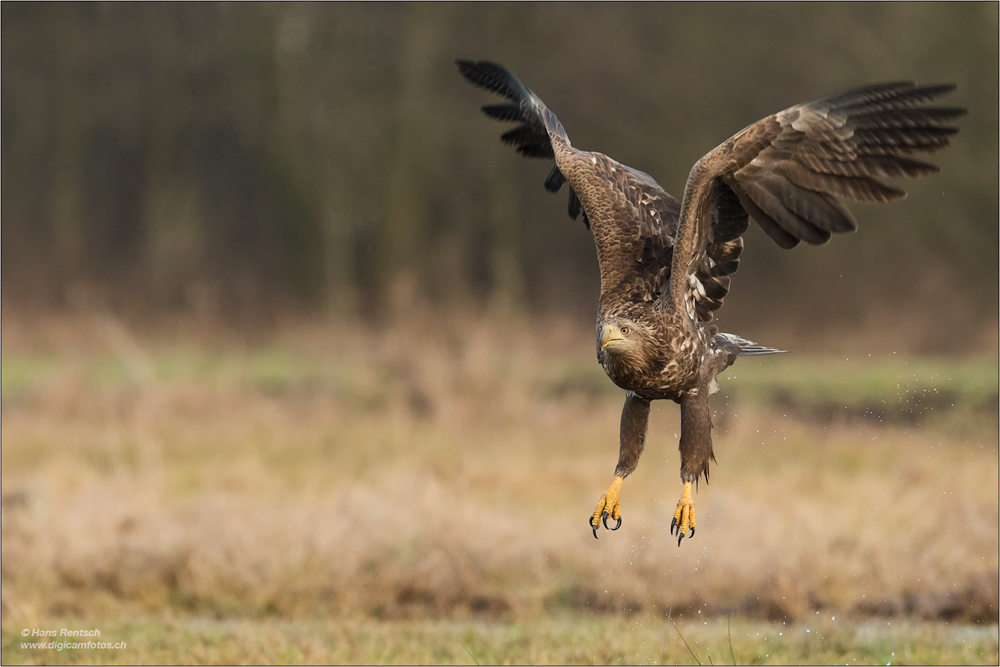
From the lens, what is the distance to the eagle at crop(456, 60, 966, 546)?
4863mm

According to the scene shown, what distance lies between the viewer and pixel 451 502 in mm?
9148

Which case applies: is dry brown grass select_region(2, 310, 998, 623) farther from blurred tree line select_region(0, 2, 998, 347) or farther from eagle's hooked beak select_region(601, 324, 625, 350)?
blurred tree line select_region(0, 2, 998, 347)

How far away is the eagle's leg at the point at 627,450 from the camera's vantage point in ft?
17.1

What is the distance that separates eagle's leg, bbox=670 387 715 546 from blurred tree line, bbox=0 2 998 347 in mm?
12604

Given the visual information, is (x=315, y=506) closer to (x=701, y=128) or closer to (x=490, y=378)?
(x=490, y=378)

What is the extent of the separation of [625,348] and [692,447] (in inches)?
24.1

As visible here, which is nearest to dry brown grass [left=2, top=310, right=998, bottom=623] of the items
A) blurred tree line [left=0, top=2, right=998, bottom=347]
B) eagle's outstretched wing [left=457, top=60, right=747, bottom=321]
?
eagle's outstretched wing [left=457, top=60, right=747, bottom=321]

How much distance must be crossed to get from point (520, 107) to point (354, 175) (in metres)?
13.6

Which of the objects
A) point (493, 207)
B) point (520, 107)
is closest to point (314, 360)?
point (493, 207)

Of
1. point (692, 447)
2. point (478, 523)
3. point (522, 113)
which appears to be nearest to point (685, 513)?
point (692, 447)

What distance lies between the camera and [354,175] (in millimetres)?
19562

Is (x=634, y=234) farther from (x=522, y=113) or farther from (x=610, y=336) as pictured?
(x=522, y=113)

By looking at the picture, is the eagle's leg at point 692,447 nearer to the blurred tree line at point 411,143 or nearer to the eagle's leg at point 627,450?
the eagle's leg at point 627,450

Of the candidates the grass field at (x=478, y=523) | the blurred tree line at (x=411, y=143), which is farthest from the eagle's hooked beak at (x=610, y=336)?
the blurred tree line at (x=411, y=143)
